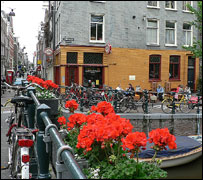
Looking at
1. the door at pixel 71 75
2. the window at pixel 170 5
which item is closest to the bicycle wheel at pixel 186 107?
the door at pixel 71 75

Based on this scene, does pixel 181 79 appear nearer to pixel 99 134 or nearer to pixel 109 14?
pixel 109 14

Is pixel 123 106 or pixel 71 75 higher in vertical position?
pixel 71 75

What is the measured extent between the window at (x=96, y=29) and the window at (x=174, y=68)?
21.1ft

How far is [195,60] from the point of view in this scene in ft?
81.0

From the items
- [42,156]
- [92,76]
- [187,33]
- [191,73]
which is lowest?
[42,156]

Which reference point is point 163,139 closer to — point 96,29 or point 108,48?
point 108,48

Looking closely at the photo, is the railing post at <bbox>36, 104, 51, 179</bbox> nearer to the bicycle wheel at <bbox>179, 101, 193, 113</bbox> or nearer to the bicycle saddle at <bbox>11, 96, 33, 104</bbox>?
the bicycle saddle at <bbox>11, 96, 33, 104</bbox>

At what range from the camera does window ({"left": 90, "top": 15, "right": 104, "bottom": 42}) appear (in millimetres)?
20438

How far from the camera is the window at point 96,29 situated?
2044 centimetres

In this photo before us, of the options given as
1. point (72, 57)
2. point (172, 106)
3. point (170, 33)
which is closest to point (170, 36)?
point (170, 33)

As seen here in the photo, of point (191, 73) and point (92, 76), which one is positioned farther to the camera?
point (191, 73)

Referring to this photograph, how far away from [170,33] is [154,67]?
2.95m

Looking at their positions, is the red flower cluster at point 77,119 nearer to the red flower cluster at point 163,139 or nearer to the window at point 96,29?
the red flower cluster at point 163,139

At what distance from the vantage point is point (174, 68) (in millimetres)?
23922
